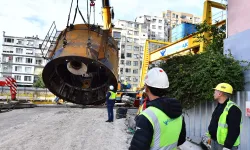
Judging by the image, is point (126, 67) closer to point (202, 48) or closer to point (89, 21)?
point (202, 48)

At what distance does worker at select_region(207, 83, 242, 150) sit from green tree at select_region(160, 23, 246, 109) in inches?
74.9

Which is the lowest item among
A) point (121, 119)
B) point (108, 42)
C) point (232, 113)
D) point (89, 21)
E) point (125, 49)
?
point (121, 119)

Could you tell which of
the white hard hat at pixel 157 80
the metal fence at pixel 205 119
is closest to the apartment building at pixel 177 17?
the metal fence at pixel 205 119

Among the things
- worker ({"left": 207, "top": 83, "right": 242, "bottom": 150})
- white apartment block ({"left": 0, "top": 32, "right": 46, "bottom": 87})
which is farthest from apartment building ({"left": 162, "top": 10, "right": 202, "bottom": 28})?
worker ({"left": 207, "top": 83, "right": 242, "bottom": 150})

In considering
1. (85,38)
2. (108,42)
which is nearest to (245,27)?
(108,42)

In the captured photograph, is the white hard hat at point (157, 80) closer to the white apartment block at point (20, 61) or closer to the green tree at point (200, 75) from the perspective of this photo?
the green tree at point (200, 75)

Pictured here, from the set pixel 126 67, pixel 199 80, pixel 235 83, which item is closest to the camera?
pixel 235 83

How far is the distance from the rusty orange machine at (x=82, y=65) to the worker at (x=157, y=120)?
2667mm

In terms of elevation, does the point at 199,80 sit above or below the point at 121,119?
above

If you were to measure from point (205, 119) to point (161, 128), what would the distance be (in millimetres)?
5318

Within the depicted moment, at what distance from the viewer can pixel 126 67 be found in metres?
70.0

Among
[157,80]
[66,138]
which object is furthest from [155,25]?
[157,80]

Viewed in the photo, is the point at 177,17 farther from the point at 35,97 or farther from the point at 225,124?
the point at 225,124

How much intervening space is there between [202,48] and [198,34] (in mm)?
576
